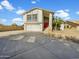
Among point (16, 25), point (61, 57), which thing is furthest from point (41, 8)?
point (61, 57)

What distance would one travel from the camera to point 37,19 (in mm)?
45031

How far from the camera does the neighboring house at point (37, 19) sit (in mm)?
44562

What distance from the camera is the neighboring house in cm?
4456

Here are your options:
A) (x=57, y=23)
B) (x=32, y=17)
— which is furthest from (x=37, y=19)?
(x=57, y=23)

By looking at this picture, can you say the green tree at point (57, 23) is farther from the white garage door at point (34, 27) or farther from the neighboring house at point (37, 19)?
the white garage door at point (34, 27)

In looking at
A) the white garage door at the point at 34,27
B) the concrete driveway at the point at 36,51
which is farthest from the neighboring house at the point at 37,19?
the concrete driveway at the point at 36,51

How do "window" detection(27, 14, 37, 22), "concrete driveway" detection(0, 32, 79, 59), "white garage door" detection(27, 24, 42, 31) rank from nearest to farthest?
"concrete driveway" detection(0, 32, 79, 59) < "white garage door" detection(27, 24, 42, 31) < "window" detection(27, 14, 37, 22)

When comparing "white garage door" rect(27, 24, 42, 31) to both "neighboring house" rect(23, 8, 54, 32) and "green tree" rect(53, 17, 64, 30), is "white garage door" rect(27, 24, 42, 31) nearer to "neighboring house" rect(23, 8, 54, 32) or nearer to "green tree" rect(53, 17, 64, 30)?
"neighboring house" rect(23, 8, 54, 32)

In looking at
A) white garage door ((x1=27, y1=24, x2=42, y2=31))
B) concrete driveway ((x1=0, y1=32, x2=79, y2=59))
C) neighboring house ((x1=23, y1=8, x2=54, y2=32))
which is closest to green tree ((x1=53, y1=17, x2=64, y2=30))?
neighboring house ((x1=23, y1=8, x2=54, y2=32))

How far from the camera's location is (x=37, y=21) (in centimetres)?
4484

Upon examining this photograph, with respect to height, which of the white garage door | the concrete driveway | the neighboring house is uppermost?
the neighboring house

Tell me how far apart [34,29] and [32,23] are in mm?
1748

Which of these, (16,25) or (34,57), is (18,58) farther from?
(16,25)

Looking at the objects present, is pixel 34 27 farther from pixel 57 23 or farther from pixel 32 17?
pixel 57 23
